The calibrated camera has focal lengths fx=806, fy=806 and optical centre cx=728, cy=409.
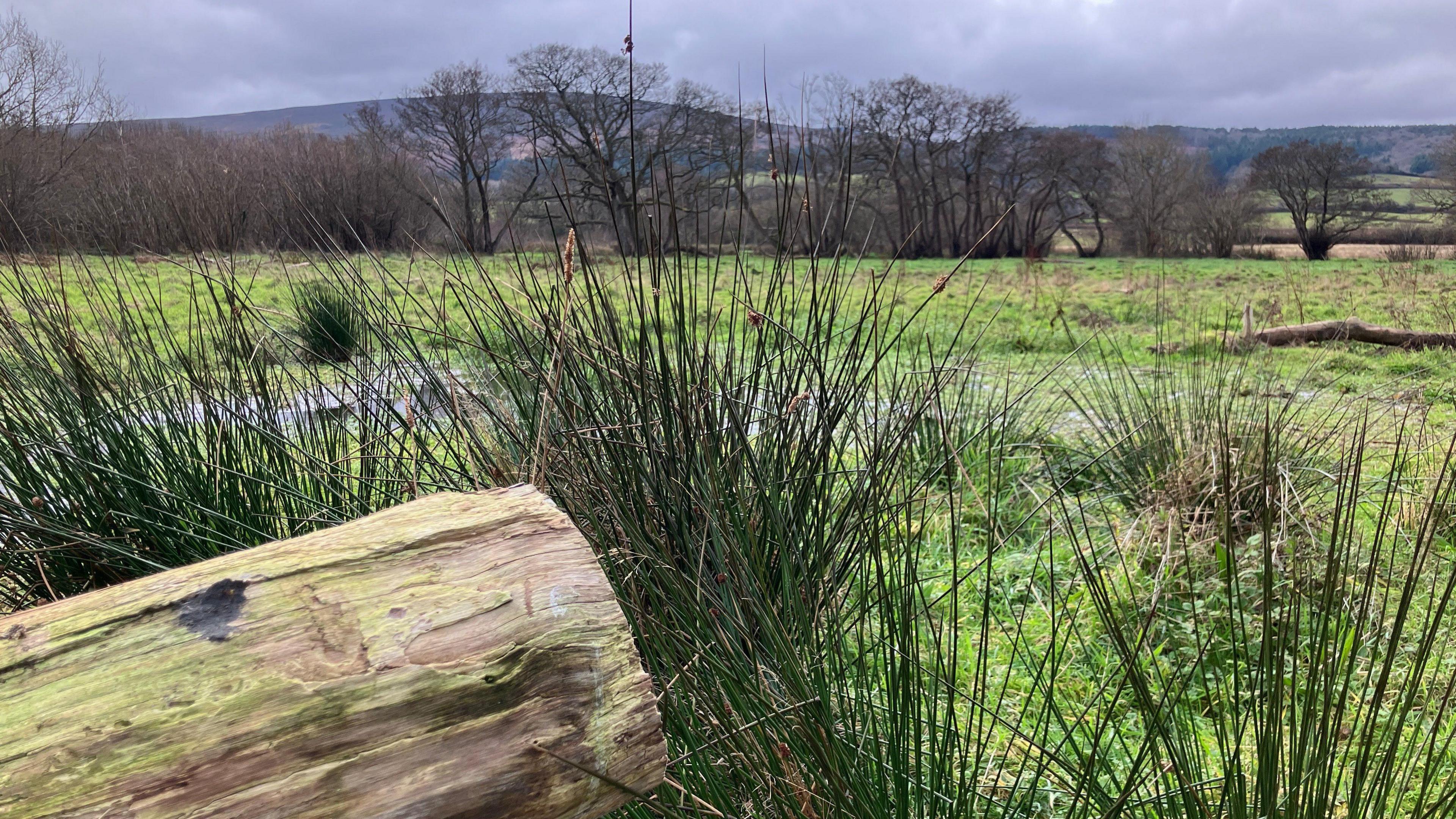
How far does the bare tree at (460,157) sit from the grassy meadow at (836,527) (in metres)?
0.21

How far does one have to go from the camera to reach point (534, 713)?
2.80 feet

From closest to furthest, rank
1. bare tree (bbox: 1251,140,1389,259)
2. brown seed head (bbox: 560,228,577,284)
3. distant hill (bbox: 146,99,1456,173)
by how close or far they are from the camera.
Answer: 1. brown seed head (bbox: 560,228,577,284)
2. bare tree (bbox: 1251,140,1389,259)
3. distant hill (bbox: 146,99,1456,173)

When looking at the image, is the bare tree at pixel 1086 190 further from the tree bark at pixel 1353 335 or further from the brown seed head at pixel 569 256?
the brown seed head at pixel 569 256

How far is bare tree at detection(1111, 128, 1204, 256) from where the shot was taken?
664 inches

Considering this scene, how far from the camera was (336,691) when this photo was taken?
32.0 inches

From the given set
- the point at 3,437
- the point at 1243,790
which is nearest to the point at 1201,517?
the point at 1243,790

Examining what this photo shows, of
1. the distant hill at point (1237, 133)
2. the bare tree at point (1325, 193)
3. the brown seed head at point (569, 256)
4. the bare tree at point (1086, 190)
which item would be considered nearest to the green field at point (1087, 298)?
the brown seed head at point (569, 256)

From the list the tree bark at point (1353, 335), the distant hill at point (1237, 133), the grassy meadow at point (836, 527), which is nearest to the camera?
the grassy meadow at point (836, 527)

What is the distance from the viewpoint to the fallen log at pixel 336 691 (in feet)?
2.53

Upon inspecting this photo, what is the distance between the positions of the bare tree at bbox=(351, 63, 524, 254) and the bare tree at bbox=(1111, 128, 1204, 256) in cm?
1009

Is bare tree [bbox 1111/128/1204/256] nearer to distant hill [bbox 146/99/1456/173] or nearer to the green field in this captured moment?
the green field

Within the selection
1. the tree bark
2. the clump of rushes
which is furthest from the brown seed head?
the tree bark

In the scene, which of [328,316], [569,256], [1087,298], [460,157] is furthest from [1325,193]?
[569,256]

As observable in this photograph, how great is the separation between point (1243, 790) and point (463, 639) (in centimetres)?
93
